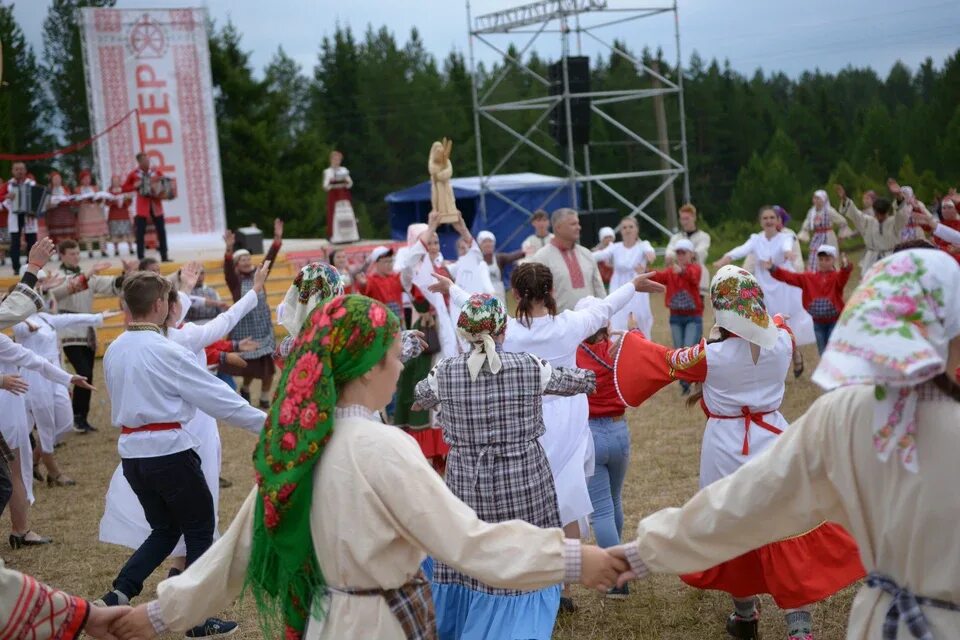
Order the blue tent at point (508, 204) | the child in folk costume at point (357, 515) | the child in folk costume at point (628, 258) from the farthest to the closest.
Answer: the blue tent at point (508, 204) → the child in folk costume at point (628, 258) → the child in folk costume at point (357, 515)

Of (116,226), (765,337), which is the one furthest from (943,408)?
(116,226)

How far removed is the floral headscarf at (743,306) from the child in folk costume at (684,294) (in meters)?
5.90

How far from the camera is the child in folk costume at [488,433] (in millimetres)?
4469

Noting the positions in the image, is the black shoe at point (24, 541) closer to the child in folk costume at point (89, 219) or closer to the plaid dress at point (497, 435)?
the plaid dress at point (497, 435)

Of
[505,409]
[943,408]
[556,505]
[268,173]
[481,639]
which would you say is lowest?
[481,639]

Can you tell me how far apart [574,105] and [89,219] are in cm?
932

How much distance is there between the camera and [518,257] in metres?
14.7

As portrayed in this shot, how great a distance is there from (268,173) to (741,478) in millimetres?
31214

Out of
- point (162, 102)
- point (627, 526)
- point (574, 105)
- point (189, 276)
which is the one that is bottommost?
point (627, 526)

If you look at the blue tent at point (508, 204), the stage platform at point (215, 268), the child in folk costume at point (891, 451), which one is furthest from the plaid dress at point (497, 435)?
the blue tent at point (508, 204)

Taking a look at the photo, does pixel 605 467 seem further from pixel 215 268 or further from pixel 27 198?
pixel 215 268

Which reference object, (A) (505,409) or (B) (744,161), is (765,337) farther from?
(B) (744,161)

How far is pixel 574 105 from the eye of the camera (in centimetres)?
2136

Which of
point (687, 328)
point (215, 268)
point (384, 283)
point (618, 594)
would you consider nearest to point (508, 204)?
point (215, 268)
